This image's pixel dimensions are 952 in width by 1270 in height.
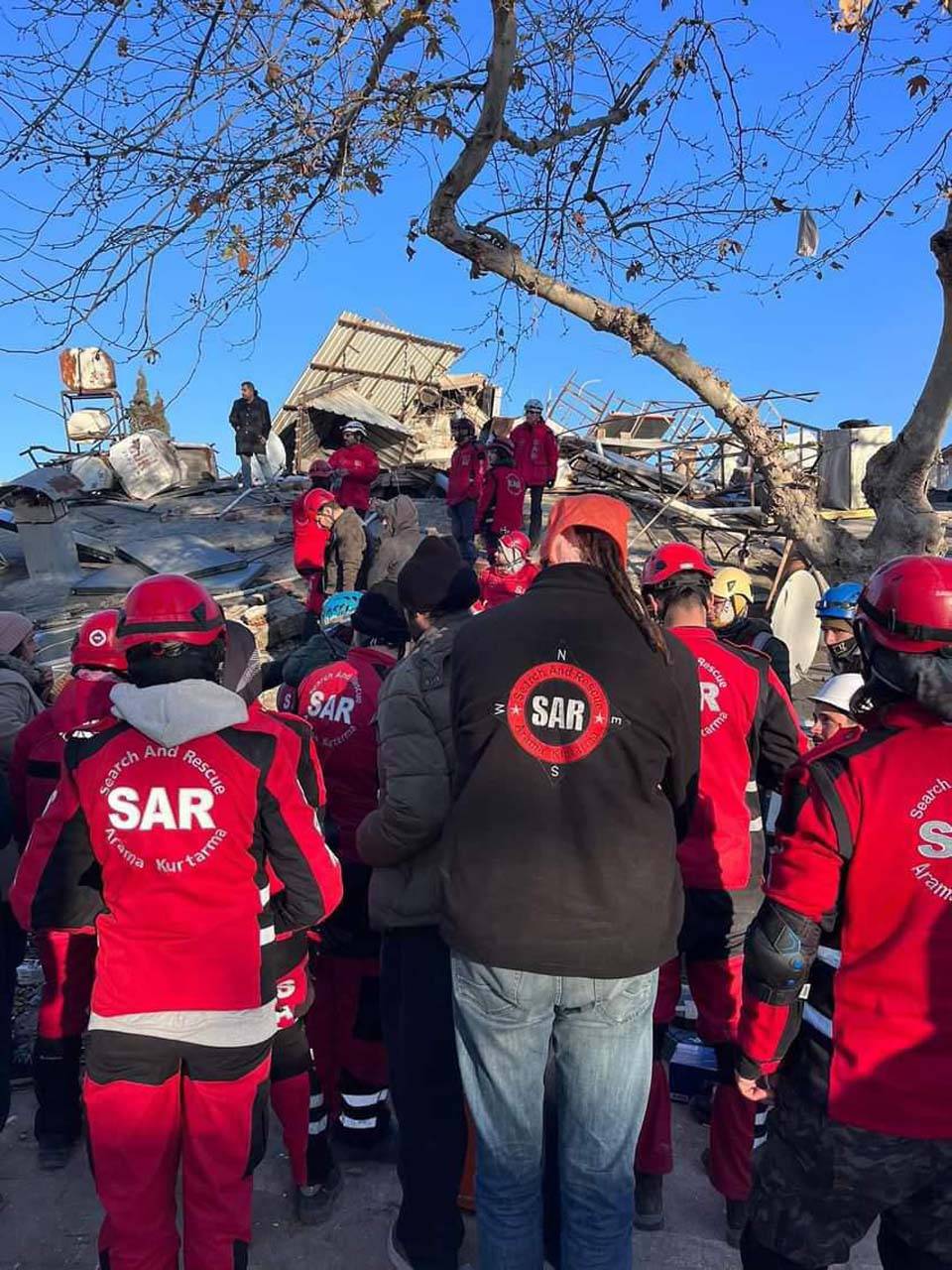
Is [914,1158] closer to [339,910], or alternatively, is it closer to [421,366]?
[339,910]

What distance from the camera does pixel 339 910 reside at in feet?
10.3

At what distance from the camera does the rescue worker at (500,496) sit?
34.4ft

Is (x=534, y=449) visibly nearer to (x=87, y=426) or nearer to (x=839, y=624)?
(x=839, y=624)

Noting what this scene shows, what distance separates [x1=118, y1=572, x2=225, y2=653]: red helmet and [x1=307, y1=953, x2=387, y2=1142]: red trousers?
1562 mm

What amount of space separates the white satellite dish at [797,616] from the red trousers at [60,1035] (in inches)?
274

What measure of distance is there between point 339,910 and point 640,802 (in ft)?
5.34

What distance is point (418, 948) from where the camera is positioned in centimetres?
246

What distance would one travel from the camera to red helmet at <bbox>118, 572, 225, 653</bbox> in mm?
2191

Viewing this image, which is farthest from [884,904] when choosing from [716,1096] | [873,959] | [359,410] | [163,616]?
[359,410]

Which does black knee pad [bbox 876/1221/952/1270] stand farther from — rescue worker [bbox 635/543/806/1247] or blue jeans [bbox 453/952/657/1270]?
rescue worker [bbox 635/543/806/1247]

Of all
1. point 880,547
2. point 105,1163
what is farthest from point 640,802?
point 880,547

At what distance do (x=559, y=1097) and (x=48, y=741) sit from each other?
2.24 m

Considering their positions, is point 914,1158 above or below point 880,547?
below

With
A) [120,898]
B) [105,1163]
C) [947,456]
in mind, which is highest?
[947,456]
